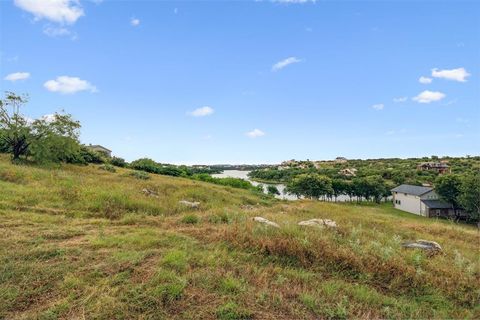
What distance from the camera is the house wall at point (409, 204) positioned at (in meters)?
44.7

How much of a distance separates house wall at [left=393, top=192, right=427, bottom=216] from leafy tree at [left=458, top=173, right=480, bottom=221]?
6477 millimetres

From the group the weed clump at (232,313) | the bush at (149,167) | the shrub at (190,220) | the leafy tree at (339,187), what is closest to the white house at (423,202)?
the leafy tree at (339,187)

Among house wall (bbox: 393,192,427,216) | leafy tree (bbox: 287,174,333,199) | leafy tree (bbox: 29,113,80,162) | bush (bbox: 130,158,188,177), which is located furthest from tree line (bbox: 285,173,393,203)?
leafy tree (bbox: 29,113,80,162)

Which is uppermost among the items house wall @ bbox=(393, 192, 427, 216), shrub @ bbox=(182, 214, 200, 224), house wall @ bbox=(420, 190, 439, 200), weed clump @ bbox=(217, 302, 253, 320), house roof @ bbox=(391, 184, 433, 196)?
shrub @ bbox=(182, 214, 200, 224)

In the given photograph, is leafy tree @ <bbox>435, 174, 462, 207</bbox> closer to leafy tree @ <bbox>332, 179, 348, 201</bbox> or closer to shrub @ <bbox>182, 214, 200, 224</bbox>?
leafy tree @ <bbox>332, 179, 348, 201</bbox>

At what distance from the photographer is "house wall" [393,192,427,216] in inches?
1760

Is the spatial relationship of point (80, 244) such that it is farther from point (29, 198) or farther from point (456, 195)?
point (456, 195)

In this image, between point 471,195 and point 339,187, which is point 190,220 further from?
point 339,187

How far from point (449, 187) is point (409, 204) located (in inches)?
281

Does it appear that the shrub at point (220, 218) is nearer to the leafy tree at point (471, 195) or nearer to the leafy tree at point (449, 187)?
the leafy tree at point (471, 195)

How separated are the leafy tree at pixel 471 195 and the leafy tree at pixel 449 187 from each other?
2.58m

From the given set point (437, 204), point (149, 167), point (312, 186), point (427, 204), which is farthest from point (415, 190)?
point (149, 167)

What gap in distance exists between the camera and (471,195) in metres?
37.0

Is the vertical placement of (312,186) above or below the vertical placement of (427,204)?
above
